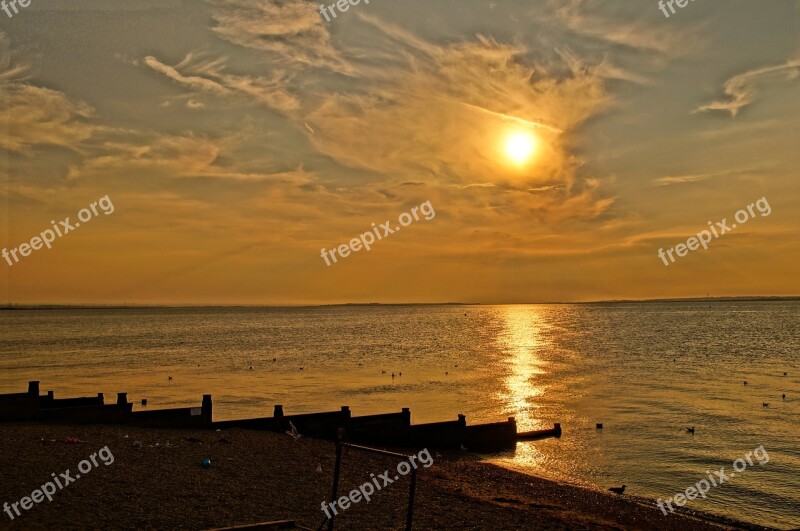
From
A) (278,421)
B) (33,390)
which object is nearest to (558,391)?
(278,421)

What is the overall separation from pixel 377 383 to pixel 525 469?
27.3m

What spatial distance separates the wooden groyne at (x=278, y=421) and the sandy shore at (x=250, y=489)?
0.80 meters

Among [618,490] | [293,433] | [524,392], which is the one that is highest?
[293,433]

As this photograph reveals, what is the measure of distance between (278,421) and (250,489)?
26.3 ft

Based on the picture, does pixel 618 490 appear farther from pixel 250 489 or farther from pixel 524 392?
pixel 524 392

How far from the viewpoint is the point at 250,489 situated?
14969mm

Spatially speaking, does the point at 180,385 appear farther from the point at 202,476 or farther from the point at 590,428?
the point at 202,476

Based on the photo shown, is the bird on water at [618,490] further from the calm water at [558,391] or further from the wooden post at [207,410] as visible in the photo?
the wooden post at [207,410]

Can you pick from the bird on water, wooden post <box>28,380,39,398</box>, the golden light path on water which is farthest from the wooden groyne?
the bird on water

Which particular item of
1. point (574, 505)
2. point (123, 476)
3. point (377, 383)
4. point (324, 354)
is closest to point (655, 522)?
point (574, 505)

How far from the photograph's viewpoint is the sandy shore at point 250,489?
42.2ft

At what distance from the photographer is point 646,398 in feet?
144

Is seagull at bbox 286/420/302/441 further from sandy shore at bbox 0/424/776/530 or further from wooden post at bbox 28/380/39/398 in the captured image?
wooden post at bbox 28/380/39/398

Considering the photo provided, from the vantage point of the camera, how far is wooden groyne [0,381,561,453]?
21.5m
